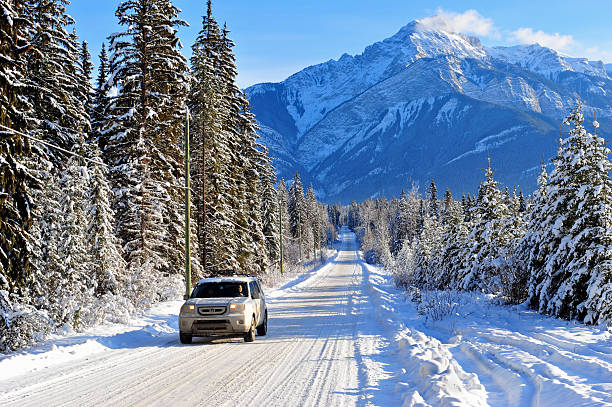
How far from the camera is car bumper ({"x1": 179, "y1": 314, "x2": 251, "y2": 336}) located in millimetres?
12117

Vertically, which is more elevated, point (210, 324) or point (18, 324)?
point (18, 324)

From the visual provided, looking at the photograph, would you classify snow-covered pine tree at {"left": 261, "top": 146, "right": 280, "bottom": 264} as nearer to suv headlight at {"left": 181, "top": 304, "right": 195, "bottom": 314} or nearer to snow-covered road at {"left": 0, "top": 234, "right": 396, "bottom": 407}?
snow-covered road at {"left": 0, "top": 234, "right": 396, "bottom": 407}

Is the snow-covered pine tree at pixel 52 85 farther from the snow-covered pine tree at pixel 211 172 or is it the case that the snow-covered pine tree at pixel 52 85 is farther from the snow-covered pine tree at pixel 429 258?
the snow-covered pine tree at pixel 429 258

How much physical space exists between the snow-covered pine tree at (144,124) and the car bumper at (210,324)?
920 cm

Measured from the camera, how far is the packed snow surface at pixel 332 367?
270 inches

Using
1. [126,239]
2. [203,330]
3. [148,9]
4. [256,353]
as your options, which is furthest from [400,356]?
[148,9]

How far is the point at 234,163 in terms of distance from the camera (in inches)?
1320

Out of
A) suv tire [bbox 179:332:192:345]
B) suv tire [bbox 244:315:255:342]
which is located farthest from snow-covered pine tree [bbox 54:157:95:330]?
suv tire [bbox 244:315:255:342]

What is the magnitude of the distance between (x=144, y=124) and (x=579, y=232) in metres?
18.4

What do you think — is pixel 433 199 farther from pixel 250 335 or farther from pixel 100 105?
pixel 250 335

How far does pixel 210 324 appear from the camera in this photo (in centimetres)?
1212

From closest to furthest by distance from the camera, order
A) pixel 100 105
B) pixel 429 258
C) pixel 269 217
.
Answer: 1. pixel 100 105
2. pixel 429 258
3. pixel 269 217

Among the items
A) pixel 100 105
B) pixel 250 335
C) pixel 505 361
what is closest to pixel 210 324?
Answer: pixel 250 335

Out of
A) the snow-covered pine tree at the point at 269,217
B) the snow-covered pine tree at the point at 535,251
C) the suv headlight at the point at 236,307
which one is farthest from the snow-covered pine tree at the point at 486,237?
the snow-covered pine tree at the point at 269,217
